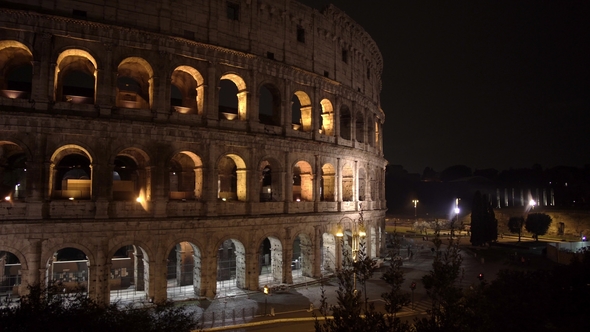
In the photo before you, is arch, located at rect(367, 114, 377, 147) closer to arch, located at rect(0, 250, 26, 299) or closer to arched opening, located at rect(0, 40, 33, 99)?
arched opening, located at rect(0, 40, 33, 99)

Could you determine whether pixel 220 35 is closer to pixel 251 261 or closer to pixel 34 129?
pixel 34 129

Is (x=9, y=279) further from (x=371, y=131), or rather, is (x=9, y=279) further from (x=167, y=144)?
(x=371, y=131)

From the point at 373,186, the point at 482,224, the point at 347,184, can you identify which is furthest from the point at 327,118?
the point at 482,224

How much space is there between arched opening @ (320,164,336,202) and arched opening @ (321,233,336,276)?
263 centimetres

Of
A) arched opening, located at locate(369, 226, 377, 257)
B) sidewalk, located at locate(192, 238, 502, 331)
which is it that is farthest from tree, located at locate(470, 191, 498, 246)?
sidewalk, located at locate(192, 238, 502, 331)

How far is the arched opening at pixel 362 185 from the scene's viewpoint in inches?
1307

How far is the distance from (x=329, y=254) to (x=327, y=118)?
9843 mm

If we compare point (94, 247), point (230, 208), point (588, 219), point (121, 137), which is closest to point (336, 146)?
point (230, 208)

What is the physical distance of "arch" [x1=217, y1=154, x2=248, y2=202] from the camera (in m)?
24.5

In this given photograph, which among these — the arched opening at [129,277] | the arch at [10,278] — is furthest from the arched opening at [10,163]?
the arched opening at [129,277]

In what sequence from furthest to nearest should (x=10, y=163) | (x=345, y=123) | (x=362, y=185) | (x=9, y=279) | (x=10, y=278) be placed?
(x=362, y=185)
(x=345, y=123)
(x=10, y=163)
(x=10, y=278)
(x=9, y=279)

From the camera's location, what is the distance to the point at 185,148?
22.2 metres

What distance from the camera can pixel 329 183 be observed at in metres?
29.9

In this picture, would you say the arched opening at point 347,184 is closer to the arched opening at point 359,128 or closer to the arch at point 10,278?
the arched opening at point 359,128
